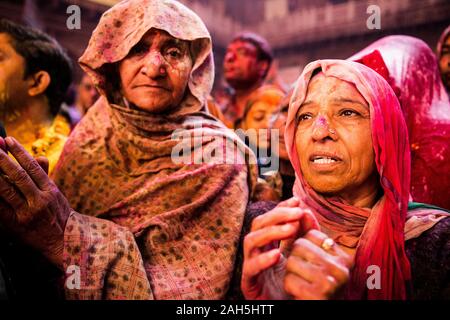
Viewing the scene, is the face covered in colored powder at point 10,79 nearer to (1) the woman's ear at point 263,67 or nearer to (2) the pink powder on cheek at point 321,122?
(2) the pink powder on cheek at point 321,122

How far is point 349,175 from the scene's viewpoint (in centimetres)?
163

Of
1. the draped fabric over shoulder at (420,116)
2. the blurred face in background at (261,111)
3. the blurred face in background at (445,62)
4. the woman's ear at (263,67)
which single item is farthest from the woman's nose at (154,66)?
the woman's ear at (263,67)

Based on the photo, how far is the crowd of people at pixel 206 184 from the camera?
5.11 feet

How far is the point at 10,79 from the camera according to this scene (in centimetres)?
244

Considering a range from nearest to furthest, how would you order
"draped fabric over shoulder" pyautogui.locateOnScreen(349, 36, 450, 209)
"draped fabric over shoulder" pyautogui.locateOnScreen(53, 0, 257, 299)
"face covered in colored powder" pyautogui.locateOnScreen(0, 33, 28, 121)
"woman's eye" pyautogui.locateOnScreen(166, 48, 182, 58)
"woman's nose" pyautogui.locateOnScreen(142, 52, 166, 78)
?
"draped fabric over shoulder" pyautogui.locateOnScreen(53, 0, 257, 299) < "woman's nose" pyautogui.locateOnScreen(142, 52, 166, 78) < "woman's eye" pyautogui.locateOnScreen(166, 48, 182, 58) < "draped fabric over shoulder" pyautogui.locateOnScreen(349, 36, 450, 209) < "face covered in colored powder" pyautogui.locateOnScreen(0, 33, 28, 121)

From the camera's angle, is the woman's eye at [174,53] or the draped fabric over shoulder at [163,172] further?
the woman's eye at [174,53]

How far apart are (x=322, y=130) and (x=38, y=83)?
185 cm

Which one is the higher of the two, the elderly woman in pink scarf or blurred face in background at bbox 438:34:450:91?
blurred face in background at bbox 438:34:450:91

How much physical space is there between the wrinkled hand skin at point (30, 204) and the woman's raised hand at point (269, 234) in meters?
0.78

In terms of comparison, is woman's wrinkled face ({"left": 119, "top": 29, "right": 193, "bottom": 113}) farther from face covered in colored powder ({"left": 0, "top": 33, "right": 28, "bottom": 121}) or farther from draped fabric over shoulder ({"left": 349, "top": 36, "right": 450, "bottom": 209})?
draped fabric over shoulder ({"left": 349, "top": 36, "right": 450, "bottom": 209})

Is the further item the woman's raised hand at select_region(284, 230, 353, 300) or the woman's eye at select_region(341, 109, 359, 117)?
the woman's eye at select_region(341, 109, 359, 117)

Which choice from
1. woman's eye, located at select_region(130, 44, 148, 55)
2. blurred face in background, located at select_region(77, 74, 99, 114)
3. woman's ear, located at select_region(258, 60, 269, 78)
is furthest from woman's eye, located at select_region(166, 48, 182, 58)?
woman's ear, located at select_region(258, 60, 269, 78)

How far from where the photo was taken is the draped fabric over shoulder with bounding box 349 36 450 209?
222cm

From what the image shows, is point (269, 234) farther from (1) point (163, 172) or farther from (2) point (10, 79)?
(2) point (10, 79)
